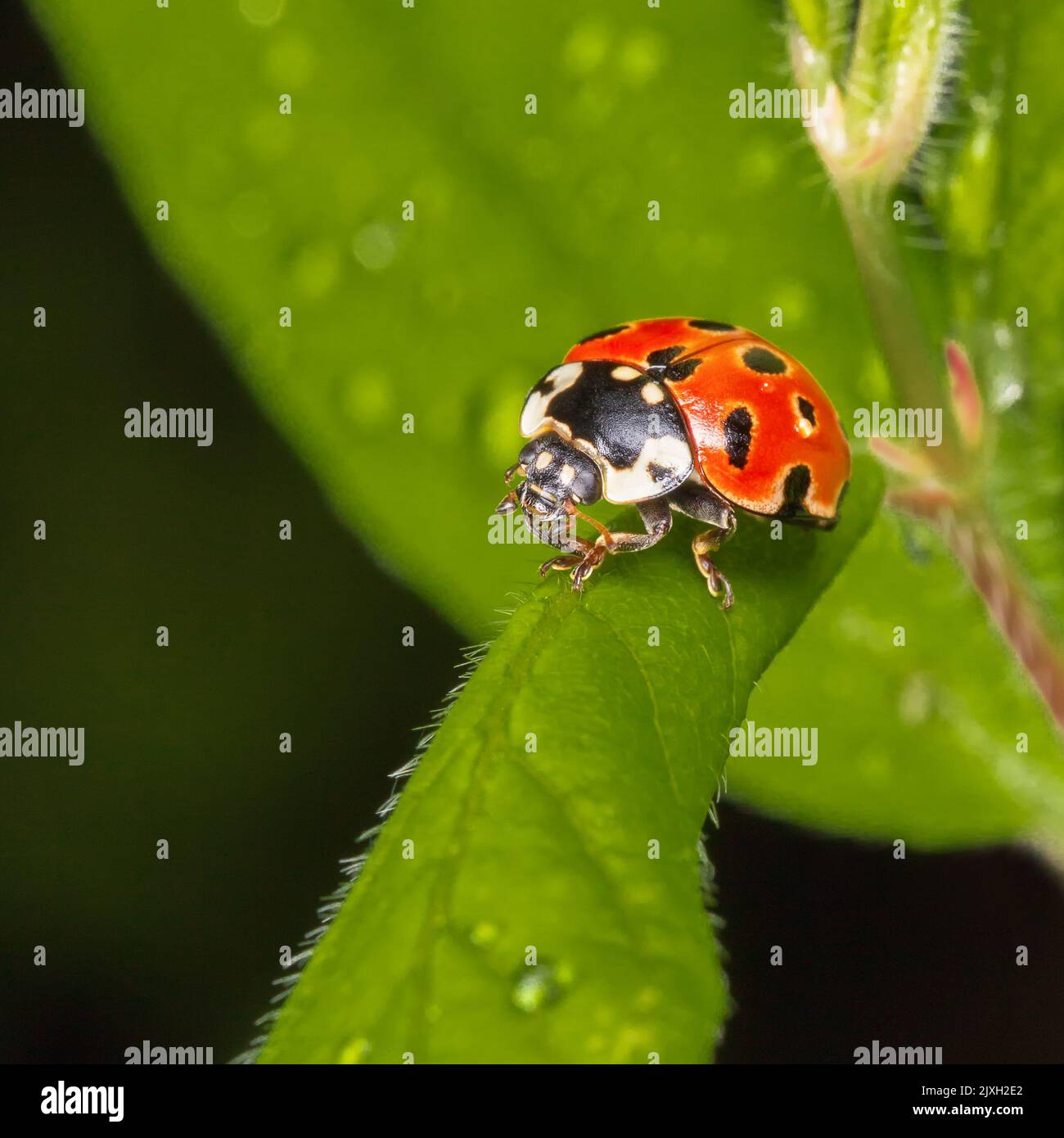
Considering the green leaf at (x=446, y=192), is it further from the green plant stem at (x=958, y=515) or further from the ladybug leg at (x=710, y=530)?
the ladybug leg at (x=710, y=530)

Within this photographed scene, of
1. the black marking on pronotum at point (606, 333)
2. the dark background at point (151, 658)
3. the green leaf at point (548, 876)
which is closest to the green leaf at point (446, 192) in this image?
the black marking on pronotum at point (606, 333)

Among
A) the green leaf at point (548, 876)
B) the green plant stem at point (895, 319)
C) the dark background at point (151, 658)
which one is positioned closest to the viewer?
the green leaf at point (548, 876)

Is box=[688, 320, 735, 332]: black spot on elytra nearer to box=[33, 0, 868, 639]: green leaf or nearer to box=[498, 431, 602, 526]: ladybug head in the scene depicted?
box=[498, 431, 602, 526]: ladybug head

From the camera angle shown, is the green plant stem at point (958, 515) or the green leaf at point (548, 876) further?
the green plant stem at point (958, 515)

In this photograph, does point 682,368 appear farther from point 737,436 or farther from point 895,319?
point 895,319

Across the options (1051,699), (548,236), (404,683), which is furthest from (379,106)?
(1051,699)

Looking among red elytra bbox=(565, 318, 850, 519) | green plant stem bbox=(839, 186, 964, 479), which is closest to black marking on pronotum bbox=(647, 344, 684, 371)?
red elytra bbox=(565, 318, 850, 519)

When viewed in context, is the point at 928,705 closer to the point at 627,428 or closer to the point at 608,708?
the point at 627,428
